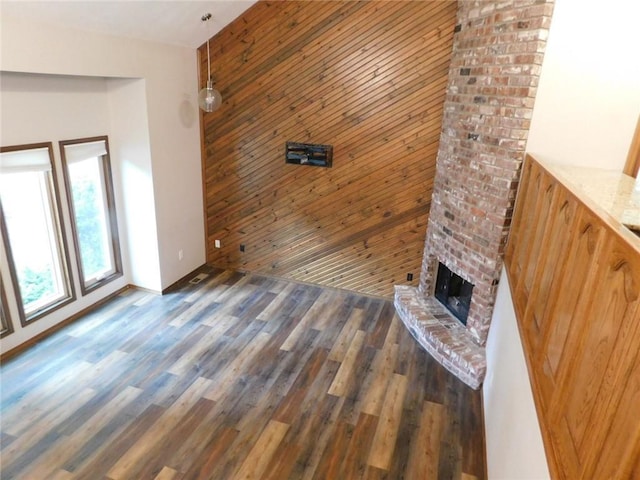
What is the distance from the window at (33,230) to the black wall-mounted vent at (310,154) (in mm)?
2359

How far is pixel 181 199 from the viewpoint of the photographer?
4867 mm

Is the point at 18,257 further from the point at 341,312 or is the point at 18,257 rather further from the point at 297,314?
the point at 341,312

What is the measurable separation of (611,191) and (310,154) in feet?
10.5

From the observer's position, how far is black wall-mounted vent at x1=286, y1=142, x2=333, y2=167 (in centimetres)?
459

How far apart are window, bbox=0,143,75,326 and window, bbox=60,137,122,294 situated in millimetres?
175

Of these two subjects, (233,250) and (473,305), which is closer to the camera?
(473,305)

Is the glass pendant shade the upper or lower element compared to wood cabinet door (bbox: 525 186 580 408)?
upper

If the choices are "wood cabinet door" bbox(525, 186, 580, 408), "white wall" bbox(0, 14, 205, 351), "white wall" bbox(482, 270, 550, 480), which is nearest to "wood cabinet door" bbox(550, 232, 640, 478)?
"wood cabinet door" bbox(525, 186, 580, 408)

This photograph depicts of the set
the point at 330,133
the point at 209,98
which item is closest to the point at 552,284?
the point at 330,133

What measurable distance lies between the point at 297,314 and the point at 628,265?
3.64 metres

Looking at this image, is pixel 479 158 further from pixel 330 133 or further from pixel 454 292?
pixel 330 133

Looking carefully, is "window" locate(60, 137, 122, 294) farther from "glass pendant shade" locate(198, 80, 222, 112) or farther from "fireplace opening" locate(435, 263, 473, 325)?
"fireplace opening" locate(435, 263, 473, 325)

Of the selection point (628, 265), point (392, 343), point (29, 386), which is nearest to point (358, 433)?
point (392, 343)

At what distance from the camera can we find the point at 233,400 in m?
3.23
